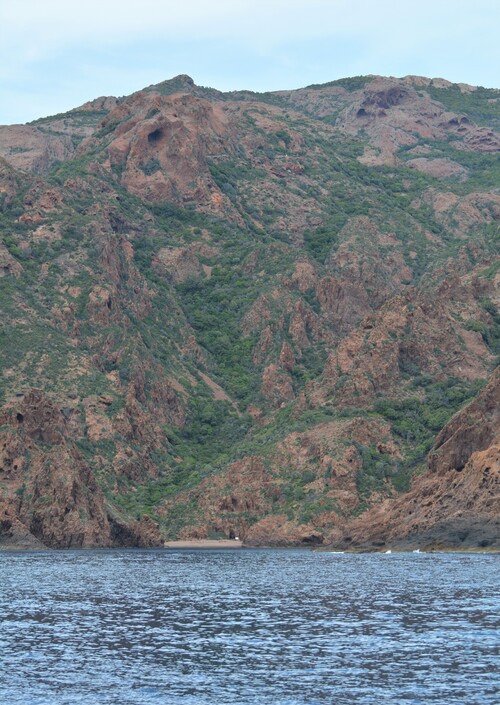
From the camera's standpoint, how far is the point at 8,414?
184 m

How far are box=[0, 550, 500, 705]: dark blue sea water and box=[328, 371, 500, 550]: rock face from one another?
3529 centimetres

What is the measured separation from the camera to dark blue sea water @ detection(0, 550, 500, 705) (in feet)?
167

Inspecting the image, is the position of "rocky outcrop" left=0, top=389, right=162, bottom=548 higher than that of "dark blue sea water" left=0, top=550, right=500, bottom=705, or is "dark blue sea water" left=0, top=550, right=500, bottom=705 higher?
"rocky outcrop" left=0, top=389, right=162, bottom=548

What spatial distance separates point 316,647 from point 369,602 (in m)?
24.0

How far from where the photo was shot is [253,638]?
66.2 m

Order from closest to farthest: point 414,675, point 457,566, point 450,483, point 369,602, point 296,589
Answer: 1. point 414,675
2. point 369,602
3. point 296,589
4. point 457,566
5. point 450,483

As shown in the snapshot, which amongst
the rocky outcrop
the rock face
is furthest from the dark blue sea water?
the rocky outcrop

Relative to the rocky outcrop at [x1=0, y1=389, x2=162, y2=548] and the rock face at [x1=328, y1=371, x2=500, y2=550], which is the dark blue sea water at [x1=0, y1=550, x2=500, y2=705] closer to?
the rock face at [x1=328, y1=371, x2=500, y2=550]

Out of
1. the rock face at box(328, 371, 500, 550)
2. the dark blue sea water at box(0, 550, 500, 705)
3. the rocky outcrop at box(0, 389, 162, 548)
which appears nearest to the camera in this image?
the dark blue sea water at box(0, 550, 500, 705)

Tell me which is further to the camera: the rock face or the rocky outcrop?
the rocky outcrop

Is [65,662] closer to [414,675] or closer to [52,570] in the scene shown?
[414,675]

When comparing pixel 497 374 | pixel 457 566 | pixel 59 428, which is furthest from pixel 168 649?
pixel 59 428

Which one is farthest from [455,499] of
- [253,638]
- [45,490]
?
[253,638]

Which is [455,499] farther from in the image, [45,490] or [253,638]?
[253,638]
